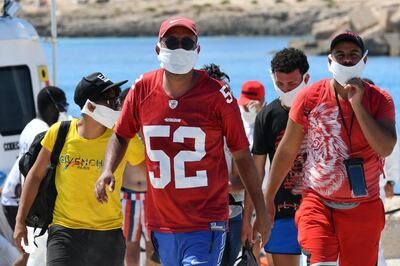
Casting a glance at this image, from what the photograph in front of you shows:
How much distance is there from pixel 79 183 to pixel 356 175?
1722 millimetres

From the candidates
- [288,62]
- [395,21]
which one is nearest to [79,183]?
[288,62]

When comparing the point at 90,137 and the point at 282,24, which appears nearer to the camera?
the point at 90,137

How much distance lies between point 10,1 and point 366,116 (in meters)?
6.24

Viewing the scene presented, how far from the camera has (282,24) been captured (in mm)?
108062

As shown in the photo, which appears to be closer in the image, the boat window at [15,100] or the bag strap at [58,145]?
the bag strap at [58,145]

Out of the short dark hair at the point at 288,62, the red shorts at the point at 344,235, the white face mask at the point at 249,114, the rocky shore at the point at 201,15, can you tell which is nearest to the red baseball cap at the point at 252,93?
the white face mask at the point at 249,114

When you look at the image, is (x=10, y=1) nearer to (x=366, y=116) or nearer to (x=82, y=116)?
(x=82, y=116)

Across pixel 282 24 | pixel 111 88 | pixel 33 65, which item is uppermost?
pixel 111 88

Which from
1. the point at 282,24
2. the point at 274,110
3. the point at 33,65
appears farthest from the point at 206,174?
the point at 282,24

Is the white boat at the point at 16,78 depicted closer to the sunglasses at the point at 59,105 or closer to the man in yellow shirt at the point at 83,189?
the sunglasses at the point at 59,105

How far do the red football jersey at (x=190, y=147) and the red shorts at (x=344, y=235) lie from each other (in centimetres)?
56

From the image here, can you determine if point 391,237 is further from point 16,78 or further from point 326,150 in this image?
point 326,150

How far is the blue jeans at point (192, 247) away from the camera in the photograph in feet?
20.2

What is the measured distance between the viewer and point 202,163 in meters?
6.11
